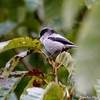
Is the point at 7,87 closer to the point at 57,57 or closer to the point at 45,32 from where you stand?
the point at 57,57

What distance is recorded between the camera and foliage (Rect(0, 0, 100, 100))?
0.37 m

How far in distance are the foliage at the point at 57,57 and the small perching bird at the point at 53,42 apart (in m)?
0.10

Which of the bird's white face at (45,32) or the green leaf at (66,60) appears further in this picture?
the bird's white face at (45,32)

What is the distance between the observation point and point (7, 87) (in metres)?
1.63

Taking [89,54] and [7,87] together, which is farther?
[7,87]

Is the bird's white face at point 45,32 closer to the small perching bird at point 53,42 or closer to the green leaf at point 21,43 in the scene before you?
the small perching bird at point 53,42

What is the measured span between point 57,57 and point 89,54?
1.33 m

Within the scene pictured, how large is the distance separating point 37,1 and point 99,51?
11.2 feet

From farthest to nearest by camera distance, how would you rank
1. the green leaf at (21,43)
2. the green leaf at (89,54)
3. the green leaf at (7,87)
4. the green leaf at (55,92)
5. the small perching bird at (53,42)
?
the small perching bird at (53,42) < the green leaf at (21,43) < the green leaf at (7,87) < the green leaf at (55,92) < the green leaf at (89,54)

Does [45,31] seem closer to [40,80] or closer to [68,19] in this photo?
[40,80]

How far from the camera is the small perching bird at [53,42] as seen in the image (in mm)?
3583

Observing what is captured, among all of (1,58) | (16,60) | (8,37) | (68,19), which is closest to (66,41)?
(1,58)

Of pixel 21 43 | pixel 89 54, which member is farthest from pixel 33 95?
pixel 89 54

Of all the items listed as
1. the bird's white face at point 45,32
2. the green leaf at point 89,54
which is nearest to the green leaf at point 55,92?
the green leaf at point 89,54
